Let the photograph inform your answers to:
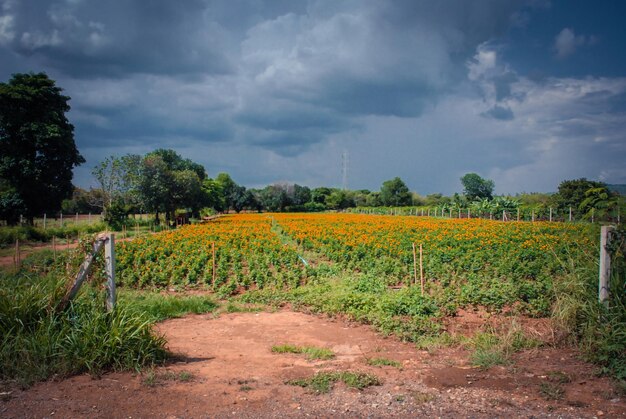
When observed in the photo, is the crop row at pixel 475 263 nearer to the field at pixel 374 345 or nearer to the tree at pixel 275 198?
the field at pixel 374 345

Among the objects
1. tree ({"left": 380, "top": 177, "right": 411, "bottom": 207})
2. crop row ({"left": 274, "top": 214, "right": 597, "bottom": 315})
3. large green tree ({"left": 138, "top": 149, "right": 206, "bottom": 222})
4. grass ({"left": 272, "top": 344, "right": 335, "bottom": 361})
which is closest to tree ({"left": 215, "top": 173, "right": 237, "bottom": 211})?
tree ({"left": 380, "top": 177, "right": 411, "bottom": 207})

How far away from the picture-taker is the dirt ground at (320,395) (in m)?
4.81

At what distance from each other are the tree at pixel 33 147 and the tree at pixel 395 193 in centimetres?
8038

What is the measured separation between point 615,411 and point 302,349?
15.3 feet

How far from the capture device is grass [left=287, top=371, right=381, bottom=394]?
5487mm

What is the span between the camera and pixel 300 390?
17.9 ft

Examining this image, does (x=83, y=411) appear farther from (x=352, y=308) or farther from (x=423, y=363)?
(x=352, y=308)

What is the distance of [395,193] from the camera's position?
108 m

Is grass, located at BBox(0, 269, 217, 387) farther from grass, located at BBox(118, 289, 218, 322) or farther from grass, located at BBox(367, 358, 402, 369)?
grass, located at BBox(118, 289, 218, 322)

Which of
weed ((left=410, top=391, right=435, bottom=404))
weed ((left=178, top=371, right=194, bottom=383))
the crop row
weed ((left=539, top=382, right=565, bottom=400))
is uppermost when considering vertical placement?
the crop row

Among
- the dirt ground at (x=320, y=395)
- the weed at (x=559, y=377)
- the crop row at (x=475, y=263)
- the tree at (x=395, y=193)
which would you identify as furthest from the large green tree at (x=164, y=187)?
the tree at (x=395, y=193)

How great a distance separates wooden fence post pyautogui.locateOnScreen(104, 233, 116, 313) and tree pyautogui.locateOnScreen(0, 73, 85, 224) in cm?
3568

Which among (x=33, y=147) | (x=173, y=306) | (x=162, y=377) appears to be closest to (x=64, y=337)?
(x=162, y=377)

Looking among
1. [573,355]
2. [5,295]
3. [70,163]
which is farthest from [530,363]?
[70,163]
